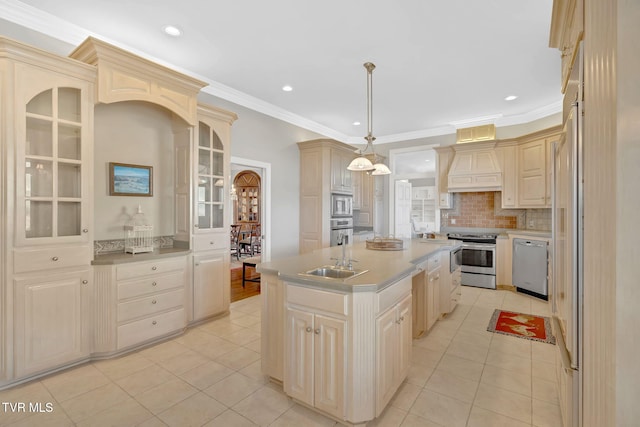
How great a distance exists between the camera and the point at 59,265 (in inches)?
96.2

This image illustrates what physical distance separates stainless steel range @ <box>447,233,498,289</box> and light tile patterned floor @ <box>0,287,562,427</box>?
2.14m

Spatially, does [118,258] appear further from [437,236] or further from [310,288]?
[437,236]

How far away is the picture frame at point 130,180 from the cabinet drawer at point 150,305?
1.15 meters

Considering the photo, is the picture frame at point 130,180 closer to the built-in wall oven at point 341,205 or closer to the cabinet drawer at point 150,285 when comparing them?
the cabinet drawer at point 150,285

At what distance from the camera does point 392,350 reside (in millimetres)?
2023

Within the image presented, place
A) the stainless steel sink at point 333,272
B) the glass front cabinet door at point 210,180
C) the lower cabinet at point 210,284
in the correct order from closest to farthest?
the stainless steel sink at point 333,272 < the lower cabinet at point 210,284 < the glass front cabinet door at point 210,180

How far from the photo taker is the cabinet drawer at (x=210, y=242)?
11.4 feet

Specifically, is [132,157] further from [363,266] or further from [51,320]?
[363,266]

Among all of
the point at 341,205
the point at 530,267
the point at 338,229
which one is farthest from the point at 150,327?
the point at 530,267

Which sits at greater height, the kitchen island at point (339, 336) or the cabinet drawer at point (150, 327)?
the kitchen island at point (339, 336)

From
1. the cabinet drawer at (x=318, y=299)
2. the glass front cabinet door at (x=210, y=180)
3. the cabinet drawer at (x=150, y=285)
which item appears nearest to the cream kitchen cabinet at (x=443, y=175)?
the glass front cabinet door at (x=210, y=180)

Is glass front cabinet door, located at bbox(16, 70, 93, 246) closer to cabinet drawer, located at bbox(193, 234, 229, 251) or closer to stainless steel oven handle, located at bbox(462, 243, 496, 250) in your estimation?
cabinet drawer, located at bbox(193, 234, 229, 251)
